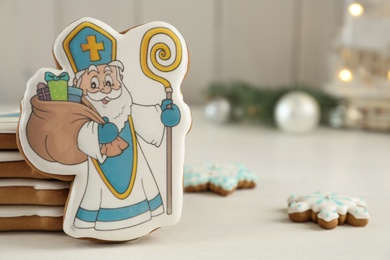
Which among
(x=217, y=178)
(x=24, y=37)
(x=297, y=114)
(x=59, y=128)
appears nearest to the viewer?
(x=59, y=128)

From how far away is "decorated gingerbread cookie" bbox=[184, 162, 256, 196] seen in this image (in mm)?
816

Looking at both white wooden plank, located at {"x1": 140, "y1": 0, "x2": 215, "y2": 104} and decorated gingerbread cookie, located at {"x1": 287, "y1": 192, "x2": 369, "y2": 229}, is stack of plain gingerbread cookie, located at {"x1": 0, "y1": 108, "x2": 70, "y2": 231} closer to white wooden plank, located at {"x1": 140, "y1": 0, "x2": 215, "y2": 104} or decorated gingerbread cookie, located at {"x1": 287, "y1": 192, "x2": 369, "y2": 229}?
decorated gingerbread cookie, located at {"x1": 287, "y1": 192, "x2": 369, "y2": 229}

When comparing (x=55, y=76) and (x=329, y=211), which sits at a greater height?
(x=55, y=76)

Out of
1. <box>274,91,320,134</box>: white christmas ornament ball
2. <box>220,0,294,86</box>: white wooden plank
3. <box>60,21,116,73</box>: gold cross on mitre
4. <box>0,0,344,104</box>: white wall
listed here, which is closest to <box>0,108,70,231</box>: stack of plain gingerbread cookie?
<box>60,21,116,73</box>: gold cross on mitre

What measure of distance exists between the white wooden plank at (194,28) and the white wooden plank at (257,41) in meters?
0.04

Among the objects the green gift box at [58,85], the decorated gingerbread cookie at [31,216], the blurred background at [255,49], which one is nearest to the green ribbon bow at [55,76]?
the green gift box at [58,85]

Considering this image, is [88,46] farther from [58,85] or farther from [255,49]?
[255,49]

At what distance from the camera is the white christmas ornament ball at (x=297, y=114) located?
1216mm

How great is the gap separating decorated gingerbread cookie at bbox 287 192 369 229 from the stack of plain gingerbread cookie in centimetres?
27

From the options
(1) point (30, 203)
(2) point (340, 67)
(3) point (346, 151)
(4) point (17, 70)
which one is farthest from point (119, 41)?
(4) point (17, 70)

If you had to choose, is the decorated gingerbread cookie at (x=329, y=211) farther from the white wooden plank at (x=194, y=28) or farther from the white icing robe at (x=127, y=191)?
the white wooden plank at (x=194, y=28)

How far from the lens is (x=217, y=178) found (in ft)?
2.71

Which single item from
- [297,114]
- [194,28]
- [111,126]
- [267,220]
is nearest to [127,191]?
[111,126]

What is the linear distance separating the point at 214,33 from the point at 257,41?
110 millimetres
